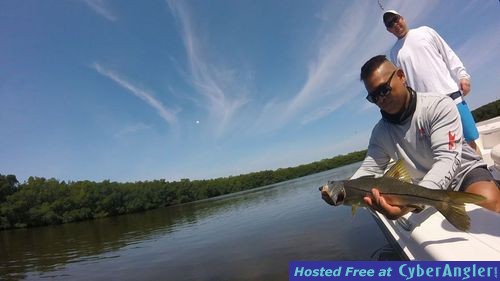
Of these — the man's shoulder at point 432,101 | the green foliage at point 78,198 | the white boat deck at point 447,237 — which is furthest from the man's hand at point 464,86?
the green foliage at point 78,198

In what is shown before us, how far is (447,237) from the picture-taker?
103 inches

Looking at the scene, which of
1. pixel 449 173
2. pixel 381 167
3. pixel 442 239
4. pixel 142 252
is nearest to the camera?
pixel 442 239

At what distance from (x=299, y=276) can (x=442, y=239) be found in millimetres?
1256

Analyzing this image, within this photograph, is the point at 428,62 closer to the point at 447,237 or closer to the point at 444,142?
the point at 444,142

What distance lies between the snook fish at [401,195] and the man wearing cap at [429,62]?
238 cm

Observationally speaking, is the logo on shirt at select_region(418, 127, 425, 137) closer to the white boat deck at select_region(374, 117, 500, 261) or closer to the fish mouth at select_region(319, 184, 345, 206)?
the white boat deck at select_region(374, 117, 500, 261)

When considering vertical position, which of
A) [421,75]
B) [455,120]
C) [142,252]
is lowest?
[142,252]

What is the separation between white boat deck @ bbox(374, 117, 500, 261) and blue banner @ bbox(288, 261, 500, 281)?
0.29 metres

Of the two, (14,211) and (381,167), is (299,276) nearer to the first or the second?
(381,167)

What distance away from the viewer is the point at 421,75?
477 centimetres

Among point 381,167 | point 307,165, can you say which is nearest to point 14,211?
point 381,167

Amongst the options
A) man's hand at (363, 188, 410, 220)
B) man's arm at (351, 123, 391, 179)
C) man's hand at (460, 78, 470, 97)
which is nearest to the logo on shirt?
man's arm at (351, 123, 391, 179)

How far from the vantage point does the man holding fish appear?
2607 millimetres

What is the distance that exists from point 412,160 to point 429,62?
68.0 inches
